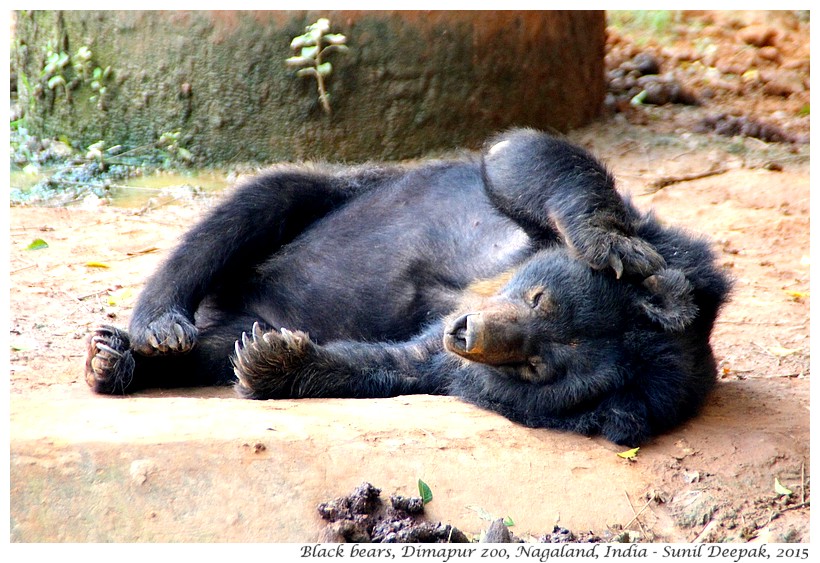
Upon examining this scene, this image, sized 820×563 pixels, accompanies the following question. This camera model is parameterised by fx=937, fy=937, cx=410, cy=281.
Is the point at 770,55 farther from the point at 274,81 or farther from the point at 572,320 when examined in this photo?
the point at 572,320

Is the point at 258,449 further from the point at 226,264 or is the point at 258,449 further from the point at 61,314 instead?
the point at 61,314

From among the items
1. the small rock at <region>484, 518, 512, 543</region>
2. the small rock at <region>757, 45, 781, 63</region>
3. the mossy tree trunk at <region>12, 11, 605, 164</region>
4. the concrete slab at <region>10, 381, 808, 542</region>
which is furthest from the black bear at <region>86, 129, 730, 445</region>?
the small rock at <region>757, 45, 781, 63</region>

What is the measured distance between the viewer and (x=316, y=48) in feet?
27.7

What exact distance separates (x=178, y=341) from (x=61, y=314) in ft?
4.40

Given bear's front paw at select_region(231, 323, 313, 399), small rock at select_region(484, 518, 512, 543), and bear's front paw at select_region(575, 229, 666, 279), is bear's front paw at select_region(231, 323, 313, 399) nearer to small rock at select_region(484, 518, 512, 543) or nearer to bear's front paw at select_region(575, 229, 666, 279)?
bear's front paw at select_region(575, 229, 666, 279)

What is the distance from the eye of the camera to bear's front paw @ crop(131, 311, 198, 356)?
4.80 metres

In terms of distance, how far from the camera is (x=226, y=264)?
538cm

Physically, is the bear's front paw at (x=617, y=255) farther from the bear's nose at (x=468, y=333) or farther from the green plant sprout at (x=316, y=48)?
the green plant sprout at (x=316, y=48)

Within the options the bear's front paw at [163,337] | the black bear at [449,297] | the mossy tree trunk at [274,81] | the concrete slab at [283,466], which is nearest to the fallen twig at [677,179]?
the mossy tree trunk at [274,81]

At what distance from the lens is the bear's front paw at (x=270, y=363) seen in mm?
4641

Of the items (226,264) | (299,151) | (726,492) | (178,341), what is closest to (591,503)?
(726,492)

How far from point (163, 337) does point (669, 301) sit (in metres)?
2.51

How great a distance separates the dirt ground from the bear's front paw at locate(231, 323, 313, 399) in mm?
995

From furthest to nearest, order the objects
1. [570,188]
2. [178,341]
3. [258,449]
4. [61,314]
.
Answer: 1. [61,314]
2. [178,341]
3. [570,188]
4. [258,449]
